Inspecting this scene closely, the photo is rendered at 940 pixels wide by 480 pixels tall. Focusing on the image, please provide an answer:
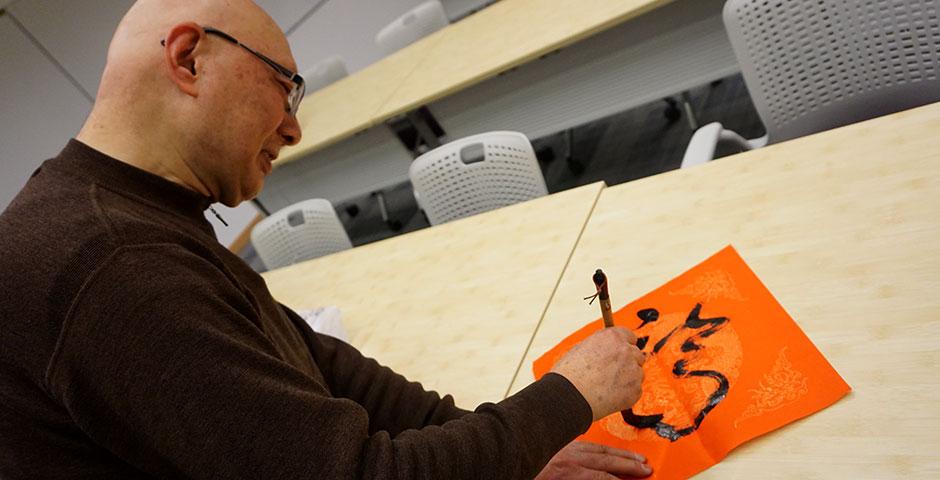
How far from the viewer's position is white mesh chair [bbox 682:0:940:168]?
1438 mm

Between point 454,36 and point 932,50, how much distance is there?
2.32 m

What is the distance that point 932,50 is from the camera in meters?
1.41

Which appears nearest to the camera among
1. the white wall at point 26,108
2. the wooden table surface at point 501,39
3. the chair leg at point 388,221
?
the wooden table surface at point 501,39

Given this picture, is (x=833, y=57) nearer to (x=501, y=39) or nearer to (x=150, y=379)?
(x=501, y=39)

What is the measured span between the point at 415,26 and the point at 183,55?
10.7ft

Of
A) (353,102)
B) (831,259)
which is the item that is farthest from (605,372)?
(353,102)

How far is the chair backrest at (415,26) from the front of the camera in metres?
3.81

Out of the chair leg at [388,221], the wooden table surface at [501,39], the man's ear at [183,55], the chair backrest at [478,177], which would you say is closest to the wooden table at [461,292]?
the chair backrest at [478,177]

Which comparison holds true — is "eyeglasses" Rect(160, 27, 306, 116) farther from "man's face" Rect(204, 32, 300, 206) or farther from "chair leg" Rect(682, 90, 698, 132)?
"chair leg" Rect(682, 90, 698, 132)

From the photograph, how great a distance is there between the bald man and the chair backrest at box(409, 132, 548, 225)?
104cm

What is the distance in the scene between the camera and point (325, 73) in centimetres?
423

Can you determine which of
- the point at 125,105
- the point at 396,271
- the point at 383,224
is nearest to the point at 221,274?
the point at 125,105

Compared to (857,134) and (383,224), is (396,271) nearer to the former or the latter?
(857,134)

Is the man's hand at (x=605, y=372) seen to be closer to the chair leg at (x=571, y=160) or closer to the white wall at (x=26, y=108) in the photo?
the chair leg at (x=571, y=160)
